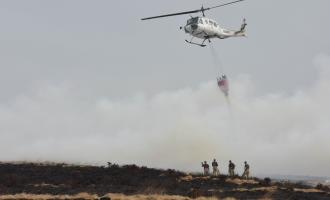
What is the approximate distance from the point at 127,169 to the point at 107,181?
536 cm

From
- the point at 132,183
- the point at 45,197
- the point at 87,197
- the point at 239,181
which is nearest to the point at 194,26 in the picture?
the point at 239,181

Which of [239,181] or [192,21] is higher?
[192,21]

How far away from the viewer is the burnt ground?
136 ft

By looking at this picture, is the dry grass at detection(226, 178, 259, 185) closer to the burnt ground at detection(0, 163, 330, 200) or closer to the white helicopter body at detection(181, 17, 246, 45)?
the burnt ground at detection(0, 163, 330, 200)

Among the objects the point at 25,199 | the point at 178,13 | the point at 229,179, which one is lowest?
the point at 25,199

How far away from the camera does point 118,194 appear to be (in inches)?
1563

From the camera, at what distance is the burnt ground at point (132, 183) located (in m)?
41.5

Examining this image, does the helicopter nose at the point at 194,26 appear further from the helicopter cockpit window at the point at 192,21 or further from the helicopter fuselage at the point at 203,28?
the helicopter cockpit window at the point at 192,21

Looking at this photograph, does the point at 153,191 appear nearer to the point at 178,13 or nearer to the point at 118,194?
the point at 118,194

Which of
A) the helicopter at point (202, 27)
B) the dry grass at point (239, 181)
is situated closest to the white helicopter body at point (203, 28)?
the helicopter at point (202, 27)

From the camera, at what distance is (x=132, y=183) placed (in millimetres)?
47594

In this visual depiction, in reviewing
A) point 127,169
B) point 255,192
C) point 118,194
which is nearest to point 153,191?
point 118,194

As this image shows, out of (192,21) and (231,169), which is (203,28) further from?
(231,169)

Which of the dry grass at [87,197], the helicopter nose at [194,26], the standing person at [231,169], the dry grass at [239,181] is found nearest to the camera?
the dry grass at [87,197]
